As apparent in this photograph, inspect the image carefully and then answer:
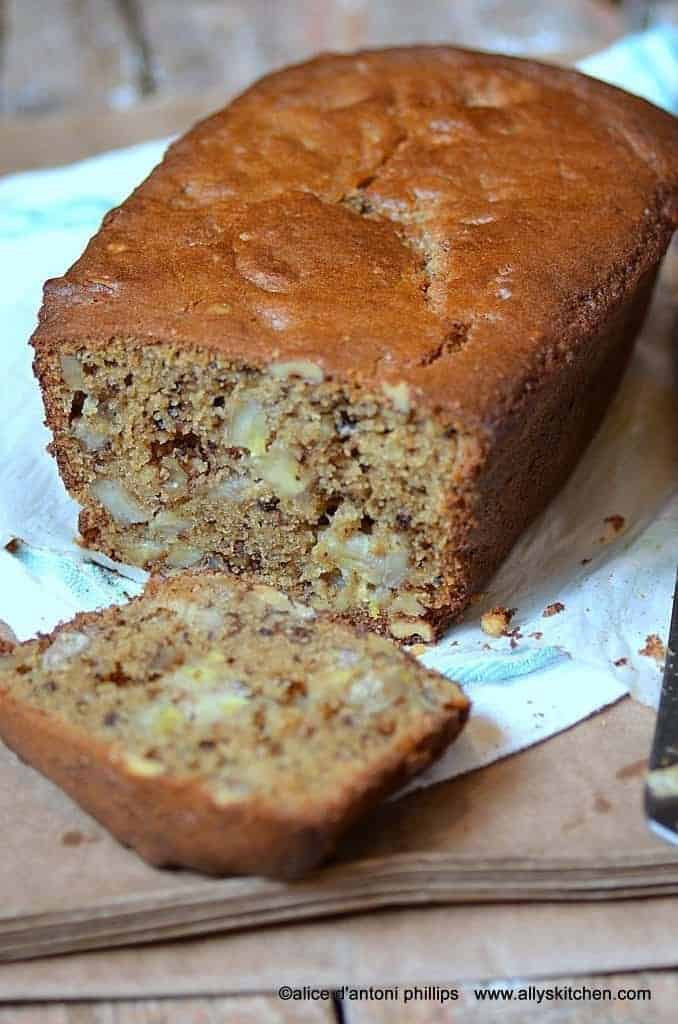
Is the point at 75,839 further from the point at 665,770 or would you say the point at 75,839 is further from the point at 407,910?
the point at 665,770

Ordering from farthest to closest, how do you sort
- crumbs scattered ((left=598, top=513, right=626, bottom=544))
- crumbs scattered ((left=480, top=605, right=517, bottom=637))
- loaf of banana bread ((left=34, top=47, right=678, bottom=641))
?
crumbs scattered ((left=598, top=513, right=626, bottom=544)) → crumbs scattered ((left=480, top=605, right=517, bottom=637)) → loaf of banana bread ((left=34, top=47, right=678, bottom=641))

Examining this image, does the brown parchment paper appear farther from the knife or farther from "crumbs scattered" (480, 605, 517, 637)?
"crumbs scattered" (480, 605, 517, 637)

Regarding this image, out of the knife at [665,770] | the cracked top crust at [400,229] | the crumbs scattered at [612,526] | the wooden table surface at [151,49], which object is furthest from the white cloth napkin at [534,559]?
the wooden table surface at [151,49]

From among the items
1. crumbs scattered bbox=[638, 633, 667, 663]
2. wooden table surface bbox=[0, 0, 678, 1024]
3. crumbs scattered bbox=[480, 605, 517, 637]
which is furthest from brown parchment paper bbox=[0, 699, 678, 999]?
wooden table surface bbox=[0, 0, 678, 1024]

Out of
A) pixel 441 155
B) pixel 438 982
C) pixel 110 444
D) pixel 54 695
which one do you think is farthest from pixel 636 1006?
pixel 441 155

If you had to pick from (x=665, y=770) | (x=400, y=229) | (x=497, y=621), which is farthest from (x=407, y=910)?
(x=400, y=229)

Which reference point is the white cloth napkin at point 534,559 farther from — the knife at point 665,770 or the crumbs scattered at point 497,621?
the knife at point 665,770

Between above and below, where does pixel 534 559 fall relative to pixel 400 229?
below
